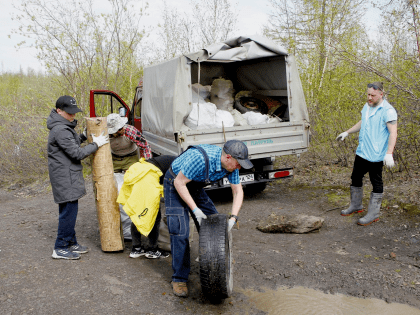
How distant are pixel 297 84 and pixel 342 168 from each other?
2588mm

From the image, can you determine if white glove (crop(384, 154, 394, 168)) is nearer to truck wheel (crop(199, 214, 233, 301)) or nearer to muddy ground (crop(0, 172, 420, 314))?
muddy ground (crop(0, 172, 420, 314))

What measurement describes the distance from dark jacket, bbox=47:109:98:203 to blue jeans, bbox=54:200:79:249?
4.7 inches

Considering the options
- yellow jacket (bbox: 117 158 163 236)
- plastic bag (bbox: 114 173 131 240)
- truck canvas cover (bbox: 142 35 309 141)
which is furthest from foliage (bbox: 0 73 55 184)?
yellow jacket (bbox: 117 158 163 236)

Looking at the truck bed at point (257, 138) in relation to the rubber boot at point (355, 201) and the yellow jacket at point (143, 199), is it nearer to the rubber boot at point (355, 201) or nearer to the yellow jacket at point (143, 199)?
the rubber boot at point (355, 201)

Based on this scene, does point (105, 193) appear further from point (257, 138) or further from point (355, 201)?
point (355, 201)

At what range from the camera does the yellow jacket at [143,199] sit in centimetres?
368

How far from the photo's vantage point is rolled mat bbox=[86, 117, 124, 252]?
4.03m

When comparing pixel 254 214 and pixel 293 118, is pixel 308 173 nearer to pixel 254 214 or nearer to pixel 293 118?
pixel 293 118

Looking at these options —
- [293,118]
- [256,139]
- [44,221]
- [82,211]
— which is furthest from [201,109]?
[44,221]

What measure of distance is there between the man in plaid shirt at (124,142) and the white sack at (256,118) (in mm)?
2079

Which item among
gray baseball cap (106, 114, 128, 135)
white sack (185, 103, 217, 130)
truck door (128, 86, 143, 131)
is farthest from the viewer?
truck door (128, 86, 143, 131)

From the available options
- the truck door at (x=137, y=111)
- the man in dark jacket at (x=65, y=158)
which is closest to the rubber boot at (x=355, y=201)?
the man in dark jacket at (x=65, y=158)

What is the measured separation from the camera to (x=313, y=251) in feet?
13.5

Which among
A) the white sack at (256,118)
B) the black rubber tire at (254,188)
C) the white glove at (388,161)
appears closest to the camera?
the white glove at (388,161)
